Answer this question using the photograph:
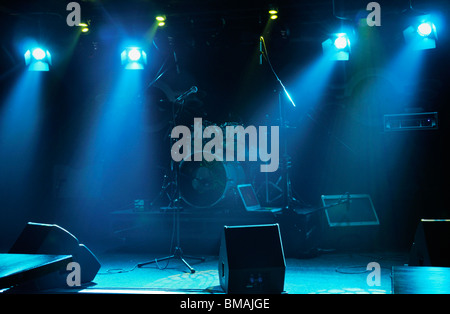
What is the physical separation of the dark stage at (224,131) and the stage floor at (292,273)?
3 cm

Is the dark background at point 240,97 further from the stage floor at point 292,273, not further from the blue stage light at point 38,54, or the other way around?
the stage floor at point 292,273

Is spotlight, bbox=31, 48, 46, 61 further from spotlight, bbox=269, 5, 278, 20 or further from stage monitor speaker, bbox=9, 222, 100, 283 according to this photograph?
stage monitor speaker, bbox=9, 222, 100, 283

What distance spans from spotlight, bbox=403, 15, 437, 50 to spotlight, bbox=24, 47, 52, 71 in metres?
5.13

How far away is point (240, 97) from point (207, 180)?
181 cm

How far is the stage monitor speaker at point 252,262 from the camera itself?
8.31ft

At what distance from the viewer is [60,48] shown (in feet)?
23.6

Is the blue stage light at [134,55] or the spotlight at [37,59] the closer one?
the spotlight at [37,59]

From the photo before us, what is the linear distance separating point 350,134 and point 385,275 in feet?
9.61

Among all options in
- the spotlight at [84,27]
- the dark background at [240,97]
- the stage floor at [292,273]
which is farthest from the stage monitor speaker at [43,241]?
the spotlight at [84,27]

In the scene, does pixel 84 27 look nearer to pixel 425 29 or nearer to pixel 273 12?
pixel 273 12

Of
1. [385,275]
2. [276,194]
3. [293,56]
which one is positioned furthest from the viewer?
[293,56]

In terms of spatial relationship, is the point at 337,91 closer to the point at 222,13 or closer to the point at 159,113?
the point at 222,13

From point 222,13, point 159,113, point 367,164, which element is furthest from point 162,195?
point 367,164

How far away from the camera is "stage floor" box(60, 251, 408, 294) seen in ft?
12.7
